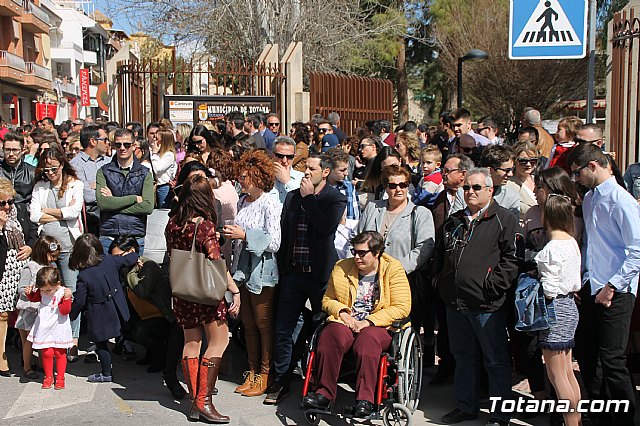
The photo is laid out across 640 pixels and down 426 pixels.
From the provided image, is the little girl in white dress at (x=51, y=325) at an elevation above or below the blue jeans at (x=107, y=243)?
below

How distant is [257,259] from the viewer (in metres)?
6.82

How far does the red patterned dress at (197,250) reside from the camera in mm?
6172

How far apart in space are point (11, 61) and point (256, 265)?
39.7m

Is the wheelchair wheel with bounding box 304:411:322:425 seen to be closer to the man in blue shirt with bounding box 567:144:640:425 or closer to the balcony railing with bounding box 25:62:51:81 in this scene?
the man in blue shirt with bounding box 567:144:640:425

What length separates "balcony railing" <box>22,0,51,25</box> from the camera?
46853 millimetres

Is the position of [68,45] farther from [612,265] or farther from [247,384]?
[612,265]

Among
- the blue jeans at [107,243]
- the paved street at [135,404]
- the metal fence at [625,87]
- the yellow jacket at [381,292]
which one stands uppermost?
the metal fence at [625,87]

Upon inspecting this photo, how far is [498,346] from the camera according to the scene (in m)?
5.98

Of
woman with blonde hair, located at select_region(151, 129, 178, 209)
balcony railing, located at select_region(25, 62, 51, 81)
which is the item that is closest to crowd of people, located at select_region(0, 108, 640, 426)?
woman with blonde hair, located at select_region(151, 129, 178, 209)

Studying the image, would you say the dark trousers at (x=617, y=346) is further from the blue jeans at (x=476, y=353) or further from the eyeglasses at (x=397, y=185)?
the eyeglasses at (x=397, y=185)

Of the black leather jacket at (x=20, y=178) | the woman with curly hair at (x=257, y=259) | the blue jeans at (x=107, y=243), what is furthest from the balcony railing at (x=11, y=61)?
the woman with curly hair at (x=257, y=259)

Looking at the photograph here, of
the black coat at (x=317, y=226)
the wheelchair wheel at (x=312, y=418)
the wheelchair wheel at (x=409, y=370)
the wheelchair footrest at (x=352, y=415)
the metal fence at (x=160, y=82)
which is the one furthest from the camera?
the metal fence at (x=160, y=82)

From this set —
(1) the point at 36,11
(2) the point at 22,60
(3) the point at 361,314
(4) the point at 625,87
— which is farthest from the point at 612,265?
(1) the point at 36,11

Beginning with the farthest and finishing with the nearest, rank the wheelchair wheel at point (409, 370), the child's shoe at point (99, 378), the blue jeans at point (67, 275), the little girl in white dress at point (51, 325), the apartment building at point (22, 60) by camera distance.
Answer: the apartment building at point (22, 60) < the blue jeans at point (67, 275) < the child's shoe at point (99, 378) < the little girl in white dress at point (51, 325) < the wheelchair wheel at point (409, 370)
